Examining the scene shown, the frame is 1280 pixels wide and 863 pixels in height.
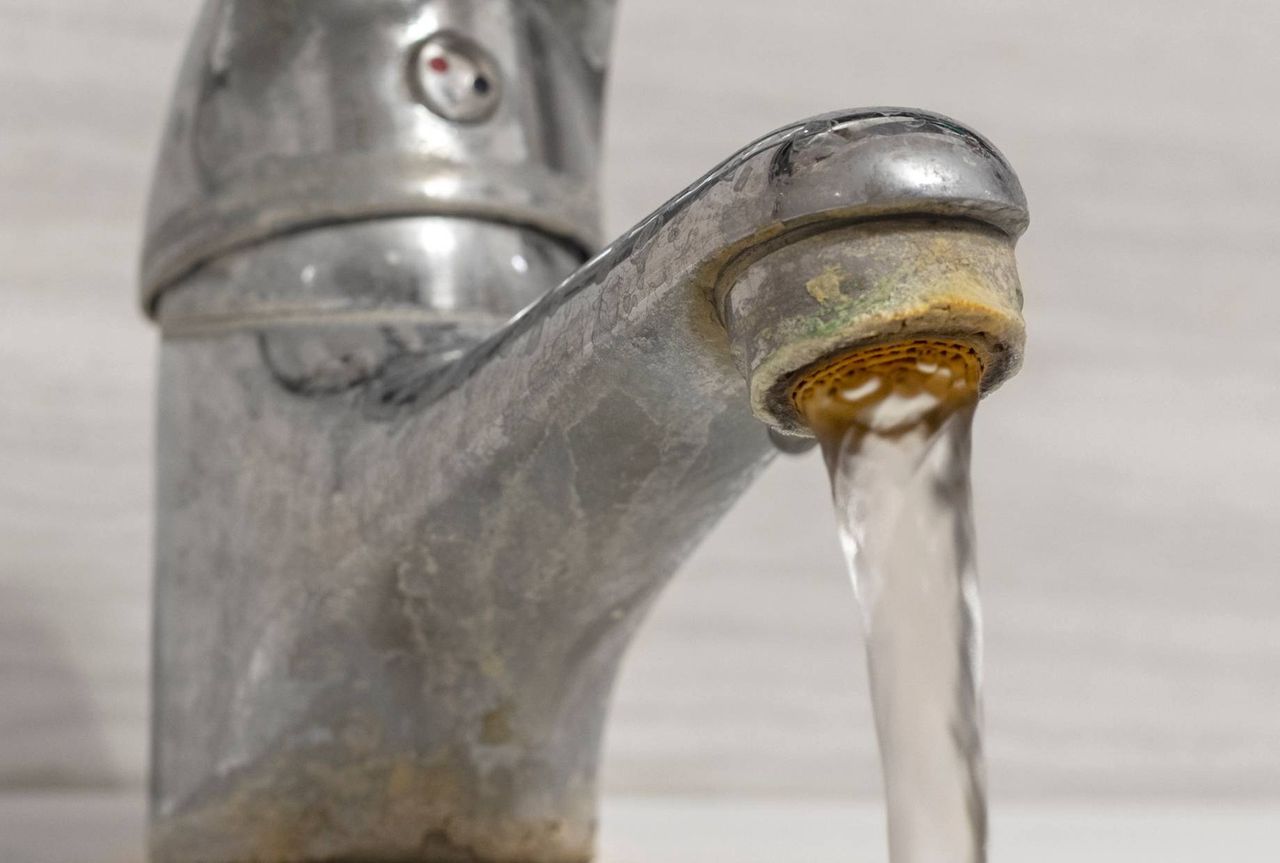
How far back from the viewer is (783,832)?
0.64m

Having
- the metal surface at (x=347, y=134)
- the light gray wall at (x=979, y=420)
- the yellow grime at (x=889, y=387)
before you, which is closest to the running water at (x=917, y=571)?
the yellow grime at (x=889, y=387)

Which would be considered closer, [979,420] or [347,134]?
[347,134]

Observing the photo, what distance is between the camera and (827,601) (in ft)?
2.60

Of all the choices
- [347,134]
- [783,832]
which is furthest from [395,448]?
[783,832]

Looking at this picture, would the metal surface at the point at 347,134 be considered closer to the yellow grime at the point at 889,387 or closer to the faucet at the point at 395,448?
the faucet at the point at 395,448

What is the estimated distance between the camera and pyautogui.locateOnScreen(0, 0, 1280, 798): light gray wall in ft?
Result: 2.36

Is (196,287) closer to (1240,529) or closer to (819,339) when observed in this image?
(819,339)

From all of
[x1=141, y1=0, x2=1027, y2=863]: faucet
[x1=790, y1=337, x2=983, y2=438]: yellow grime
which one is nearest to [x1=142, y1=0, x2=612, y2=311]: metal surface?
[x1=141, y1=0, x2=1027, y2=863]: faucet

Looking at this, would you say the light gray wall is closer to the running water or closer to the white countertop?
the white countertop

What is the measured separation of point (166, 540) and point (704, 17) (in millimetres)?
447

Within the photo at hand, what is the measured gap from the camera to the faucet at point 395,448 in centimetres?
37

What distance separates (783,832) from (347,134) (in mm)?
349

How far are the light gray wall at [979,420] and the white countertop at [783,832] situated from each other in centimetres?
3

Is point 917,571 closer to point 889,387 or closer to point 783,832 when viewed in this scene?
point 889,387
